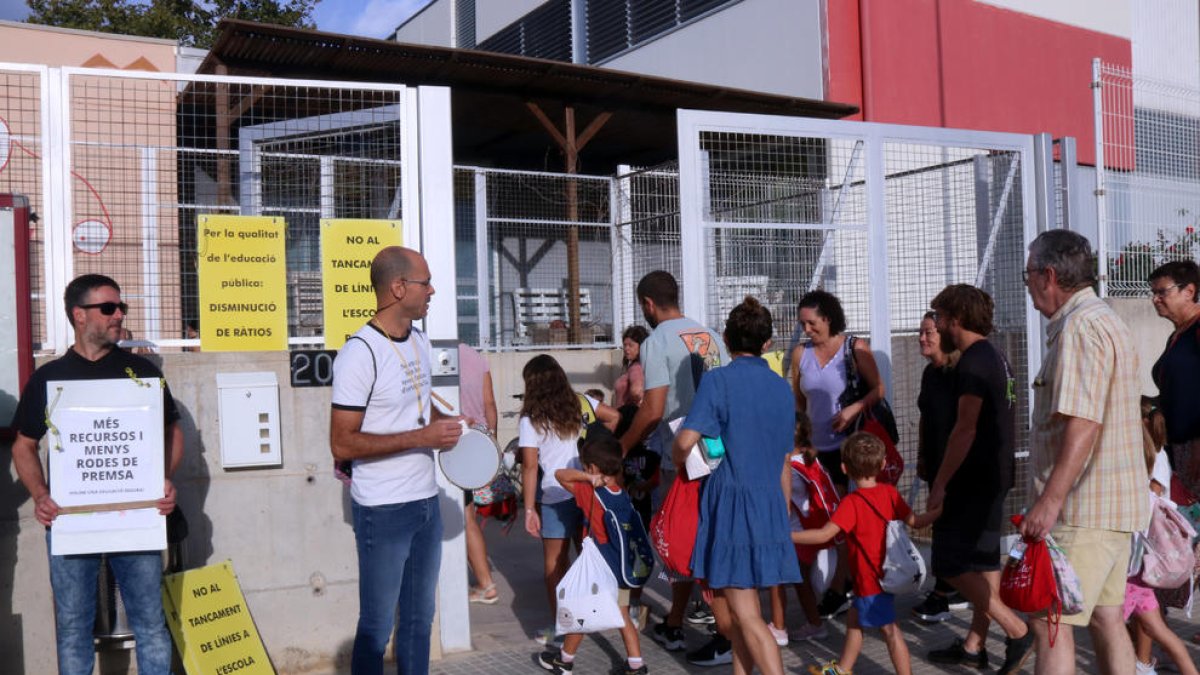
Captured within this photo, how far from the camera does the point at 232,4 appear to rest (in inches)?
1020

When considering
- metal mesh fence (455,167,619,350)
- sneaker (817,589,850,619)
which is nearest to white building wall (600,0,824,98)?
metal mesh fence (455,167,619,350)

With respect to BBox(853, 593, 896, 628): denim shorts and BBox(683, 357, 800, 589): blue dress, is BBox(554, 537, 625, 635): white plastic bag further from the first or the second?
BBox(853, 593, 896, 628): denim shorts

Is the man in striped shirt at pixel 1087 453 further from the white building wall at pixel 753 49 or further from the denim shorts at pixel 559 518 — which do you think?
the white building wall at pixel 753 49

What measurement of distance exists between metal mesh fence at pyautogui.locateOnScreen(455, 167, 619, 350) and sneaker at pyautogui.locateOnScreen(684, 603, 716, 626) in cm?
562

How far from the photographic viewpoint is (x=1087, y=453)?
12.1ft

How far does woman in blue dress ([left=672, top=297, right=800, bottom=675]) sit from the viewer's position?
4.49 meters

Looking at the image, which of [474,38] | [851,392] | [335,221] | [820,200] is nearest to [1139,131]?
[820,200]

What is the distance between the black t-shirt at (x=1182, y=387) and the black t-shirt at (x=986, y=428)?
1.19m

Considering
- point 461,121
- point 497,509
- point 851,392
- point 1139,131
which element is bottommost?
point 497,509

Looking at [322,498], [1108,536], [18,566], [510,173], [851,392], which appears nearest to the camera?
[1108,536]

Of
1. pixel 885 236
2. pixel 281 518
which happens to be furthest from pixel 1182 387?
pixel 281 518

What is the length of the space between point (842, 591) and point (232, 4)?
942 inches

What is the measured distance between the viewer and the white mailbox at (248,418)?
5.16 metres

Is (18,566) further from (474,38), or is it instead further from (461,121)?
(474,38)
